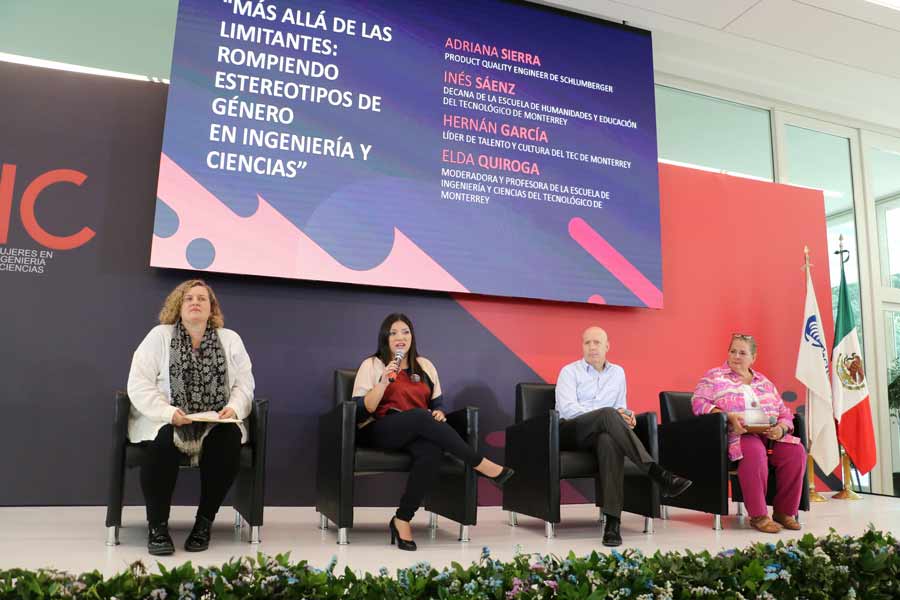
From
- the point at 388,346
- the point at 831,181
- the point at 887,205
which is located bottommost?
the point at 388,346

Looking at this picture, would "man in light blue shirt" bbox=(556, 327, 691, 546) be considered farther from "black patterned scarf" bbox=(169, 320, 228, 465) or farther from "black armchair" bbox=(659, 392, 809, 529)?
"black patterned scarf" bbox=(169, 320, 228, 465)

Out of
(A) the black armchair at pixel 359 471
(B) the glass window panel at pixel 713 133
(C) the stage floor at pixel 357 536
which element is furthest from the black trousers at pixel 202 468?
(B) the glass window panel at pixel 713 133

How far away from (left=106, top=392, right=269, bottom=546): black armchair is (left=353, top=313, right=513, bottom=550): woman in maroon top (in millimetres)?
493

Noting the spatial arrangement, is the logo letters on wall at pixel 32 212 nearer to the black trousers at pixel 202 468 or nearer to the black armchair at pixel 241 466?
the black armchair at pixel 241 466

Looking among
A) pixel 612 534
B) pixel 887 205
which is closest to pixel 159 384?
pixel 612 534

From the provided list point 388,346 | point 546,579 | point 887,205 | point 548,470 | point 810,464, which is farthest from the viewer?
point 887,205

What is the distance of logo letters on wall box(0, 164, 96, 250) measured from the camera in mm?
3861

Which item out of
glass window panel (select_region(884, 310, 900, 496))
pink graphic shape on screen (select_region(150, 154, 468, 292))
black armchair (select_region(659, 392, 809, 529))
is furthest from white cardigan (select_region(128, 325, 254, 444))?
glass window panel (select_region(884, 310, 900, 496))

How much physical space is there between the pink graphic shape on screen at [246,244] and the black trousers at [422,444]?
4.05 ft

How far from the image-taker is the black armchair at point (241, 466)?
279 centimetres

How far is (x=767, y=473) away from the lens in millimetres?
3748

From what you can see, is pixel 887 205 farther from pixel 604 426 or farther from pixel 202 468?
pixel 202 468

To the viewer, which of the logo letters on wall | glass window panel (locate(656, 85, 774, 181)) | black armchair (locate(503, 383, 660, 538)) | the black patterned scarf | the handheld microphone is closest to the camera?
the black patterned scarf

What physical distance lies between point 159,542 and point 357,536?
907 millimetres
